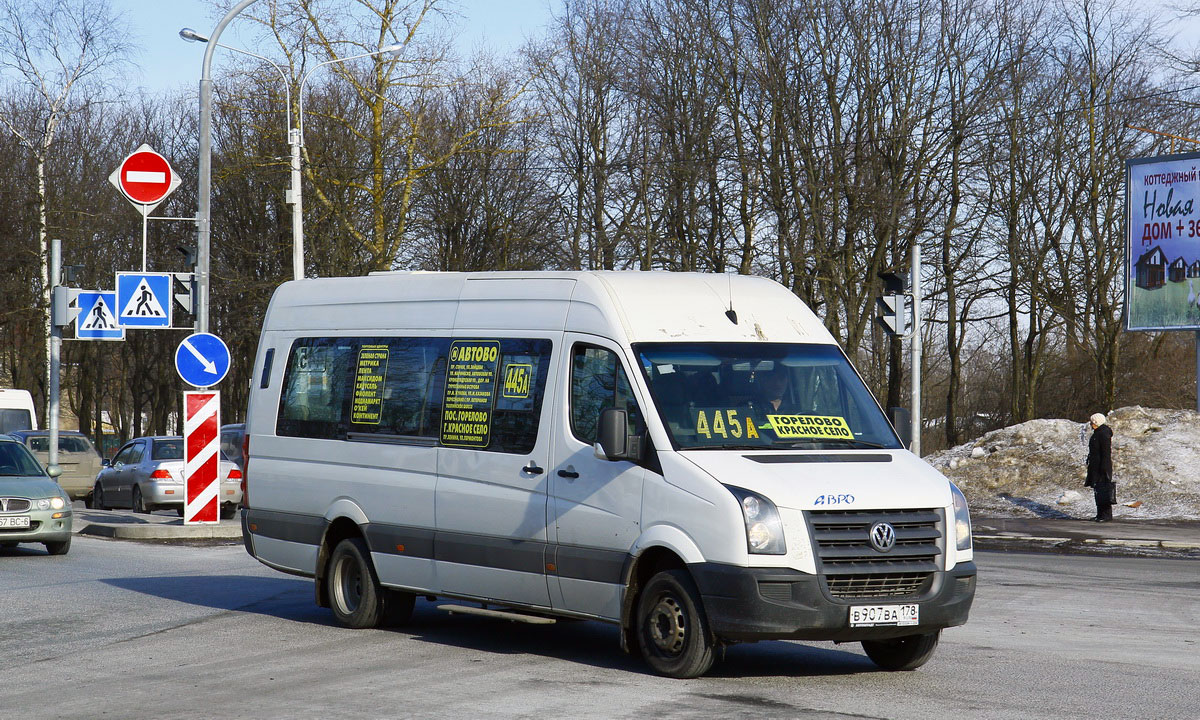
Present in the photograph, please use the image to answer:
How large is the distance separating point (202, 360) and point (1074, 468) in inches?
659

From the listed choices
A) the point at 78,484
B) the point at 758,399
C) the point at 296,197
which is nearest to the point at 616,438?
the point at 758,399

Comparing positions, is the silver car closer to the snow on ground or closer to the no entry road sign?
the no entry road sign

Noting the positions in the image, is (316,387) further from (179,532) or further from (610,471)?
(179,532)

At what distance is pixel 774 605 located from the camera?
8.18 meters

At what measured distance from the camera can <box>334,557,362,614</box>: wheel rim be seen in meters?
11.1

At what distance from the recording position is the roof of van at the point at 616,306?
30.9 ft

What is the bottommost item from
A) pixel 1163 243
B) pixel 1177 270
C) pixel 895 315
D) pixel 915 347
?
pixel 915 347

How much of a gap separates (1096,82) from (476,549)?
3670 centimetres

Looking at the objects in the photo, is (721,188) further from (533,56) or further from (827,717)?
(827,717)

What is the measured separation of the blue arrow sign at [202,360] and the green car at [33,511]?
241 cm

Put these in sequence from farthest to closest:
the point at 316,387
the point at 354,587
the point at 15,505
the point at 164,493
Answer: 1. the point at 164,493
2. the point at 15,505
3. the point at 316,387
4. the point at 354,587

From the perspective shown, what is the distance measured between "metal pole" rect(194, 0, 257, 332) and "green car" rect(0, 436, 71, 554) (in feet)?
13.1

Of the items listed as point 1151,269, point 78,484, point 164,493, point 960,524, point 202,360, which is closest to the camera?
point 960,524

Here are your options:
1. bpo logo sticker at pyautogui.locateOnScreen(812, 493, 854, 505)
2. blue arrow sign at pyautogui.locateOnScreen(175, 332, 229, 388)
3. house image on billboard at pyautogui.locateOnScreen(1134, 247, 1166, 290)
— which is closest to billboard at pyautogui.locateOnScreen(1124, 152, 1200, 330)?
house image on billboard at pyautogui.locateOnScreen(1134, 247, 1166, 290)
